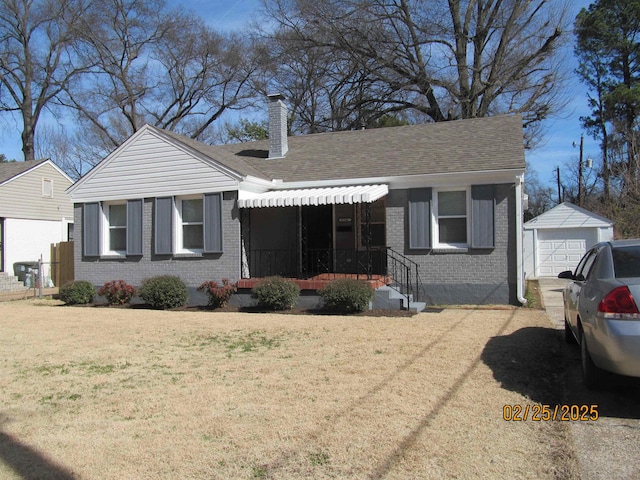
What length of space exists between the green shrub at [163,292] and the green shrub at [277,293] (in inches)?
94.1

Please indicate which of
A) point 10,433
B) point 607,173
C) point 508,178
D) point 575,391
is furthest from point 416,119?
point 10,433

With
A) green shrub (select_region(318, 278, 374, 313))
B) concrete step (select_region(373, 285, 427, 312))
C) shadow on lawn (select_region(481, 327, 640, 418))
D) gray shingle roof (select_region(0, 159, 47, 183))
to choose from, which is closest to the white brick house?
concrete step (select_region(373, 285, 427, 312))

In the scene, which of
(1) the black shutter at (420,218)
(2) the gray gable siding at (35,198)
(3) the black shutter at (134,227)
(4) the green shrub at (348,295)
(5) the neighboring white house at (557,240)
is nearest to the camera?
(4) the green shrub at (348,295)

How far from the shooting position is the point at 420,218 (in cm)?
1345

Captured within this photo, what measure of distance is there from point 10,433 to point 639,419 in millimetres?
5625

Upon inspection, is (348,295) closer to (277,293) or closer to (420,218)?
(277,293)

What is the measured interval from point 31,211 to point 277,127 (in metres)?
13.5

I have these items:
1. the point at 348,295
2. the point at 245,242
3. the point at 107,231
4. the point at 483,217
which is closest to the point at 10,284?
the point at 107,231

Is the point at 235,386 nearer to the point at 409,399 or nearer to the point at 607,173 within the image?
the point at 409,399

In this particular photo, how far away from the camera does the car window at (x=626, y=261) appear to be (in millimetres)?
5219

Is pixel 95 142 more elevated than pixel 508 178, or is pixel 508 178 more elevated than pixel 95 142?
pixel 95 142

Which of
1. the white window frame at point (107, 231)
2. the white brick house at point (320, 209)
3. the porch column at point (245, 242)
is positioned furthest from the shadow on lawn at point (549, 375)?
the white window frame at point (107, 231)

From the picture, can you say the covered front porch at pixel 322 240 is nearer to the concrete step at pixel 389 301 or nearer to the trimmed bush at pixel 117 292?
the concrete step at pixel 389 301

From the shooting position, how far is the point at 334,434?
453cm
